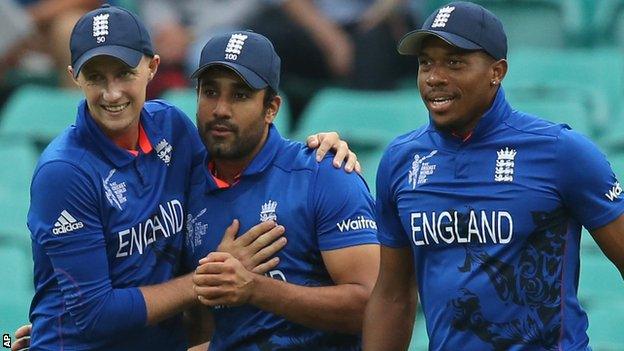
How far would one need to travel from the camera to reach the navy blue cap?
4570 millimetres

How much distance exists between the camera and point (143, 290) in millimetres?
4602

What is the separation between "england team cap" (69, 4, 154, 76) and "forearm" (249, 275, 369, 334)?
88cm

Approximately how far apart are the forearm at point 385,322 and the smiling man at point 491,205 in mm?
177

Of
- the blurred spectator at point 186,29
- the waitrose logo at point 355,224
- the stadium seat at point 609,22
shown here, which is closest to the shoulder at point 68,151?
the waitrose logo at point 355,224

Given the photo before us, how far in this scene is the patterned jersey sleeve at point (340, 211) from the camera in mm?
4621

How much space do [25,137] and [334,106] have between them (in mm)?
2187

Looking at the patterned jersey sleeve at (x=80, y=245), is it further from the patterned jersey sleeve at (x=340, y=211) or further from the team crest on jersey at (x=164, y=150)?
the patterned jersey sleeve at (x=340, y=211)

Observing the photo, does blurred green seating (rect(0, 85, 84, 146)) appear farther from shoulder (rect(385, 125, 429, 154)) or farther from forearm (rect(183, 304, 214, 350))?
shoulder (rect(385, 125, 429, 154))

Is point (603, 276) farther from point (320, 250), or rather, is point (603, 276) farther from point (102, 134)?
point (102, 134)

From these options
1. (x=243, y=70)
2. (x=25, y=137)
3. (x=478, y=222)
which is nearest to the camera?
(x=478, y=222)

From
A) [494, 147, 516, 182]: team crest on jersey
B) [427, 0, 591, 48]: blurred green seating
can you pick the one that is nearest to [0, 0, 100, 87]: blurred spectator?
[427, 0, 591, 48]: blurred green seating

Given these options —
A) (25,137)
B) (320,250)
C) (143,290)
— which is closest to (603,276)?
(320,250)

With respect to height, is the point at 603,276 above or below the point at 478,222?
below

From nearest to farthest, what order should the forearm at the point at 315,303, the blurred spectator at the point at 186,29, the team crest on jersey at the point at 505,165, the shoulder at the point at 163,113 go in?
the team crest on jersey at the point at 505,165 < the forearm at the point at 315,303 < the shoulder at the point at 163,113 < the blurred spectator at the point at 186,29
